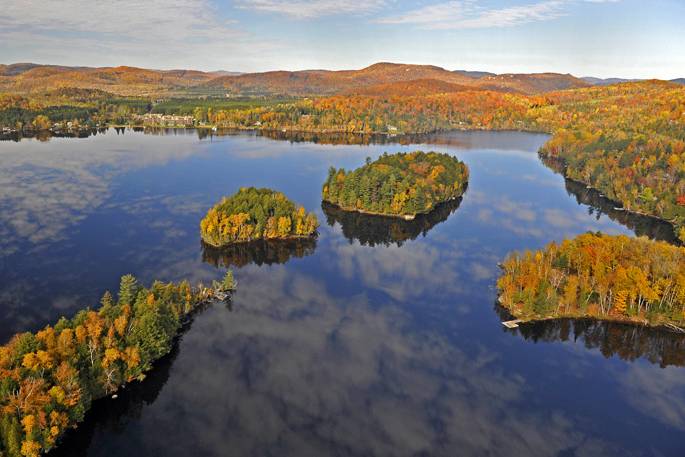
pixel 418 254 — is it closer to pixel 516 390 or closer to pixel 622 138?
pixel 516 390

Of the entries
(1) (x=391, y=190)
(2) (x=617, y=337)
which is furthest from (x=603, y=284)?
(1) (x=391, y=190)

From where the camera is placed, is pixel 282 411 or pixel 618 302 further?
pixel 618 302

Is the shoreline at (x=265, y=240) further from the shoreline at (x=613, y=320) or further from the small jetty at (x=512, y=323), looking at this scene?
the shoreline at (x=613, y=320)

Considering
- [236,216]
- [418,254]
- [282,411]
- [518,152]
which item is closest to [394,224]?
[418,254]

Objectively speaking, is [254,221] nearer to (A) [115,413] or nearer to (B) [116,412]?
(B) [116,412]

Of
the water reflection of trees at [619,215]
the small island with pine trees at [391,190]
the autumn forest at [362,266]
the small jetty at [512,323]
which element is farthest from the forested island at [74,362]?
the water reflection of trees at [619,215]

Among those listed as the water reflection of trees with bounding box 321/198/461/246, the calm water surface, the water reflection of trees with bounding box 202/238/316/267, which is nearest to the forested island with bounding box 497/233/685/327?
the calm water surface
